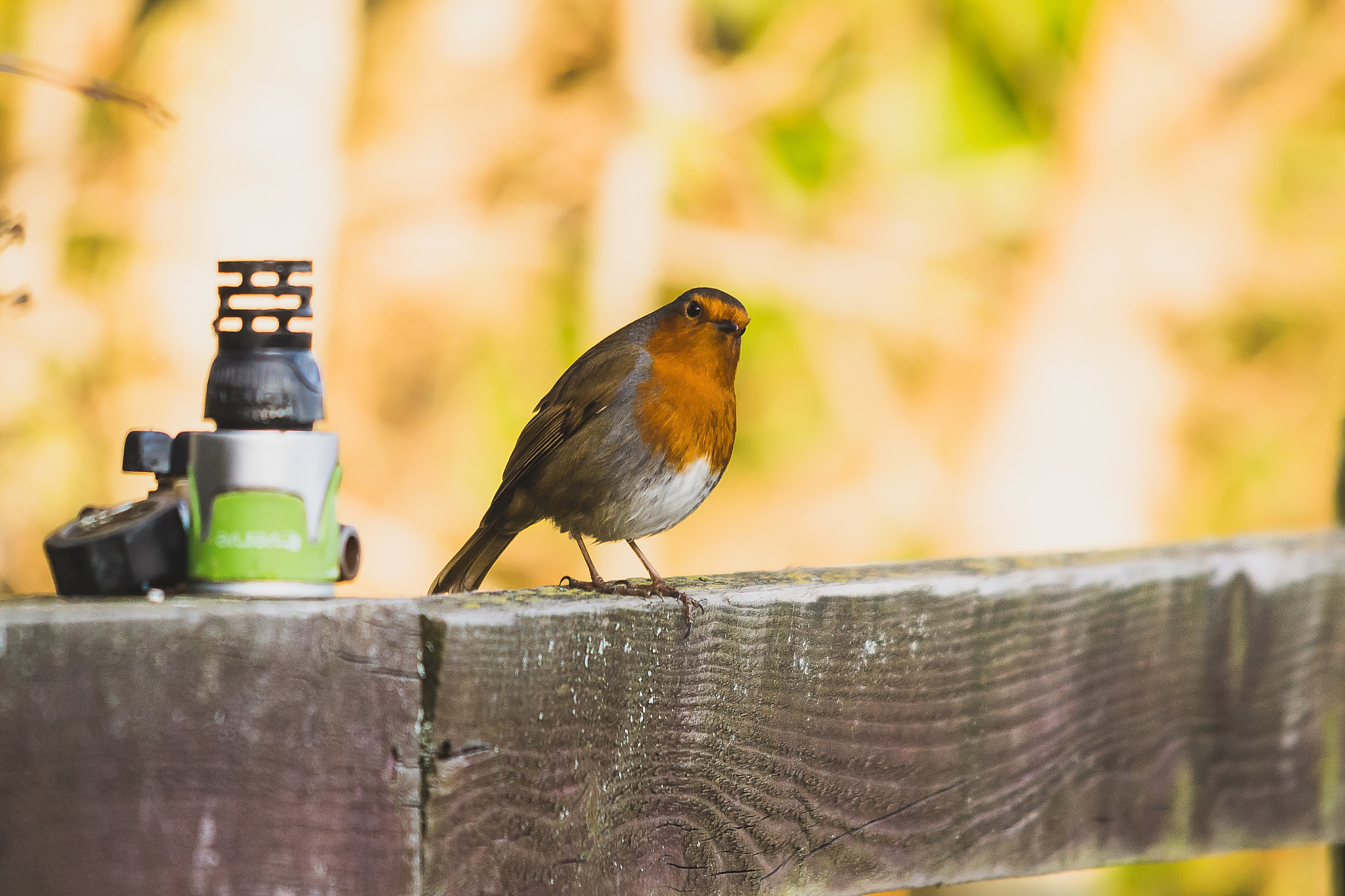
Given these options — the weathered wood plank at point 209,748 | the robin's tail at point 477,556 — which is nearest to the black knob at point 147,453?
the weathered wood plank at point 209,748

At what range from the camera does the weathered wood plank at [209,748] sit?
98 centimetres

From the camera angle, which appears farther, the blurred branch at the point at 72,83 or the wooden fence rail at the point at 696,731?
the blurred branch at the point at 72,83

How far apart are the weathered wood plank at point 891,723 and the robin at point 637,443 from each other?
82 centimetres

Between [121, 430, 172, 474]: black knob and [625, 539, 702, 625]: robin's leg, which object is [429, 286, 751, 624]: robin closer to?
[625, 539, 702, 625]: robin's leg

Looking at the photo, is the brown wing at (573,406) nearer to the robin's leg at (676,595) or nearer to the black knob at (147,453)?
the robin's leg at (676,595)

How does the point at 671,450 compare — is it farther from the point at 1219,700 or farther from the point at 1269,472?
the point at 1269,472

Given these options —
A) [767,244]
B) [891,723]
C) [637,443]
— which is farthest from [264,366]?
[767,244]

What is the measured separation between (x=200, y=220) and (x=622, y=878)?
3.70 m

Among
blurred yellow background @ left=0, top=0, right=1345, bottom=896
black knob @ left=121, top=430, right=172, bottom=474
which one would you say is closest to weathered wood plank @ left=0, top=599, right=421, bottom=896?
black knob @ left=121, top=430, right=172, bottom=474

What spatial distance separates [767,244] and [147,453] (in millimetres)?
5200

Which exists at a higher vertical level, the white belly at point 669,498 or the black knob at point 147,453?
the white belly at point 669,498

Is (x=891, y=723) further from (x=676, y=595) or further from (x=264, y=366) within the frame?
(x=264, y=366)

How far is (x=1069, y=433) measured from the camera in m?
5.22

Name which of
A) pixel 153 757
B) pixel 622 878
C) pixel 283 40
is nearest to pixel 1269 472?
pixel 283 40
